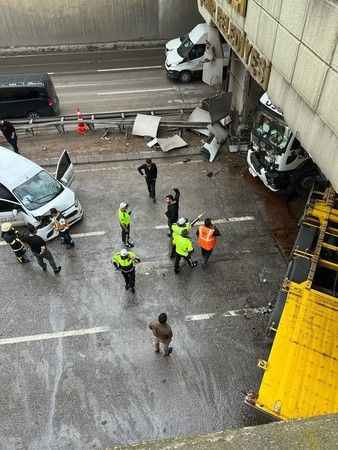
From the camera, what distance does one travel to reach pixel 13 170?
408 inches

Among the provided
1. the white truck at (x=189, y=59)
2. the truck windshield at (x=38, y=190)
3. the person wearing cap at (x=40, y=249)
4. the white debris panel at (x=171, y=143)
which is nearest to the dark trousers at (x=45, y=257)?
the person wearing cap at (x=40, y=249)

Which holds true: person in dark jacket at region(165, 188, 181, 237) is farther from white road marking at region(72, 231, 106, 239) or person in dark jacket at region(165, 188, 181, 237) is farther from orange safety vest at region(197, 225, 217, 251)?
white road marking at region(72, 231, 106, 239)

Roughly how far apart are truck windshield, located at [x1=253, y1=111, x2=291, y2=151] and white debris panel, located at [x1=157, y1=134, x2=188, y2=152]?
3.00 metres

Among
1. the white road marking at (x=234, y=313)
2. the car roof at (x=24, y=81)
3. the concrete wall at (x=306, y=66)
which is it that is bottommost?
the white road marking at (x=234, y=313)

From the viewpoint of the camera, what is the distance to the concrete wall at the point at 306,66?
6.04 m

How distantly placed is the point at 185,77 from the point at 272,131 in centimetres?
906

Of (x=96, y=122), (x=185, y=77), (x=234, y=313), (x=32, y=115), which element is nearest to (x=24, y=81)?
(x=32, y=115)

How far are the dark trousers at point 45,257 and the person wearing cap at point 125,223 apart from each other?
6.27ft

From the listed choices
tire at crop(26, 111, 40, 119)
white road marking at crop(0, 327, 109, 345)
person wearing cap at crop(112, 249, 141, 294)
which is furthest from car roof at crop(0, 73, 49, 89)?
white road marking at crop(0, 327, 109, 345)

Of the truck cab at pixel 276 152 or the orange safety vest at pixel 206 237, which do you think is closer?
the orange safety vest at pixel 206 237

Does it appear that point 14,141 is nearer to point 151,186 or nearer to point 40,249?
point 151,186

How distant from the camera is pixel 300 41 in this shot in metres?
6.90

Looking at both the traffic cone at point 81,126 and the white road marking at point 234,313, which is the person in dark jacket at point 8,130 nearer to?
the traffic cone at point 81,126

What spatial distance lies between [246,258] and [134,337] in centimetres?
370
